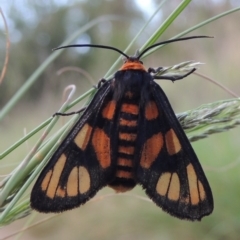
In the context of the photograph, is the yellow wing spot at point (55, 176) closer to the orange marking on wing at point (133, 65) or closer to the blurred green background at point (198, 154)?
the blurred green background at point (198, 154)

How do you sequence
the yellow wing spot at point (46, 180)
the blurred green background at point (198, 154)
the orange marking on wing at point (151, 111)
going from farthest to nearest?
1. the blurred green background at point (198, 154)
2. the orange marking on wing at point (151, 111)
3. the yellow wing spot at point (46, 180)

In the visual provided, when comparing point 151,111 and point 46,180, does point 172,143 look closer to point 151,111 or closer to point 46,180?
point 151,111

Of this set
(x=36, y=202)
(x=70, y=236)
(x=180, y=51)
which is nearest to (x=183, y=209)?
(x=36, y=202)

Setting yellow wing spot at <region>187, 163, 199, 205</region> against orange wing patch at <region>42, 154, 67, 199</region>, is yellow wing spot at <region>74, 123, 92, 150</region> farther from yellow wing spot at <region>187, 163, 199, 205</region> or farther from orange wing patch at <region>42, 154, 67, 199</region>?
yellow wing spot at <region>187, 163, 199, 205</region>

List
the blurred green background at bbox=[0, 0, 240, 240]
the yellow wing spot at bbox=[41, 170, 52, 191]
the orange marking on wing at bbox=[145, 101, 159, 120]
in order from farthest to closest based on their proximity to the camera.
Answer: the blurred green background at bbox=[0, 0, 240, 240] → the orange marking on wing at bbox=[145, 101, 159, 120] → the yellow wing spot at bbox=[41, 170, 52, 191]

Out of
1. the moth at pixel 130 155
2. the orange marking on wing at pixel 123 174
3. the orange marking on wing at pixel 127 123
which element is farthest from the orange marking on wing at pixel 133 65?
the orange marking on wing at pixel 123 174

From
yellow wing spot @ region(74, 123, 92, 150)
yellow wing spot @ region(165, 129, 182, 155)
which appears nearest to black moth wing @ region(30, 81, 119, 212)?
yellow wing spot @ region(74, 123, 92, 150)

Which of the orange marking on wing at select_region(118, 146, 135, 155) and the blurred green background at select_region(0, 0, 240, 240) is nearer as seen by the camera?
the orange marking on wing at select_region(118, 146, 135, 155)
